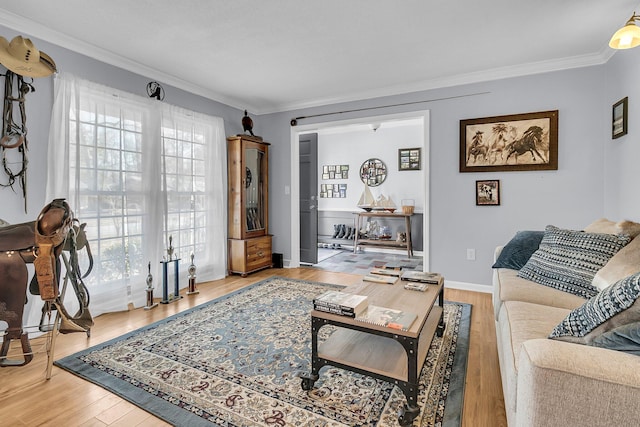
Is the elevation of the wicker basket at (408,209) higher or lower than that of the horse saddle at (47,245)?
higher

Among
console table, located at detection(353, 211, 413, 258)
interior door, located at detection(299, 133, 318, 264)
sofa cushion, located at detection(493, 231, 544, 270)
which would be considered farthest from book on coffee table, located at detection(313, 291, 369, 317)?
console table, located at detection(353, 211, 413, 258)

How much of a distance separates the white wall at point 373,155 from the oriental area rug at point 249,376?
395cm

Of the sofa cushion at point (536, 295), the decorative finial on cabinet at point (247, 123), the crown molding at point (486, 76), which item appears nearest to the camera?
the sofa cushion at point (536, 295)

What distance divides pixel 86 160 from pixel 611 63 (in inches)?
198

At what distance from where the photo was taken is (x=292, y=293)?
3.51m

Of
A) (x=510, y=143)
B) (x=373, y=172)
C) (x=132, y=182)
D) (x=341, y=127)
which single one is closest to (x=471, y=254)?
(x=510, y=143)

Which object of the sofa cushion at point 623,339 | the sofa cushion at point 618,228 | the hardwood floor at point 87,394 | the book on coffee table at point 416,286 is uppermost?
the sofa cushion at point 618,228

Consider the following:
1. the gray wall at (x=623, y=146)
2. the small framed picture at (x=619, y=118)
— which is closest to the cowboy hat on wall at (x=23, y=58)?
the gray wall at (x=623, y=146)

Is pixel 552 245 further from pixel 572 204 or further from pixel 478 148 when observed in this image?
pixel 478 148

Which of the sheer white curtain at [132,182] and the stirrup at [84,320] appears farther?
the sheer white curtain at [132,182]

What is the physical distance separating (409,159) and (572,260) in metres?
4.59

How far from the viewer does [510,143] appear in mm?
3451

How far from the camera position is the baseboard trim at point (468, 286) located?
3.62 metres

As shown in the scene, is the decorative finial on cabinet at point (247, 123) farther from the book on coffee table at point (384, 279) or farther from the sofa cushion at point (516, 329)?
the sofa cushion at point (516, 329)
